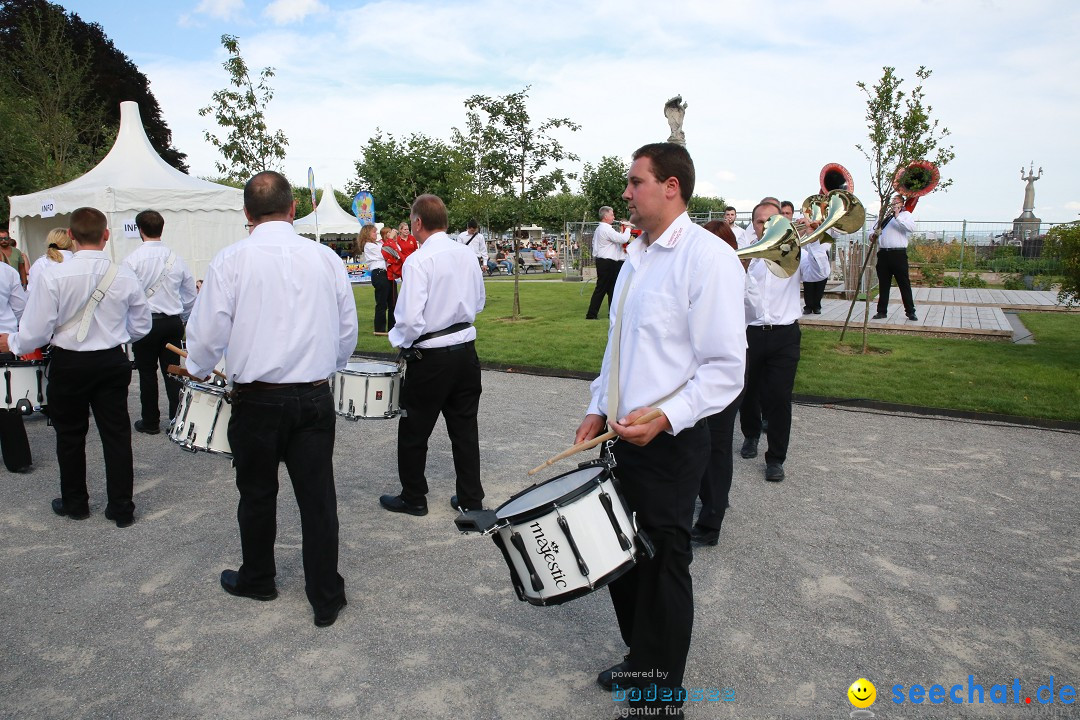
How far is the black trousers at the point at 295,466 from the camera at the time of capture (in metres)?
3.47

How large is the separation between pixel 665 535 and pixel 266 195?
8.15 feet

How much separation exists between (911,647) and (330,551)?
281 cm

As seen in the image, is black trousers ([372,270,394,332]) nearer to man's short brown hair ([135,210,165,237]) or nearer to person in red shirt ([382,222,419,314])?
person in red shirt ([382,222,419,314])

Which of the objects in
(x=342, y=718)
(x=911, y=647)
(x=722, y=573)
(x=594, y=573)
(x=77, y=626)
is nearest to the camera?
(x=594, y=573)

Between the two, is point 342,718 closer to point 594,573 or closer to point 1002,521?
point 594,573

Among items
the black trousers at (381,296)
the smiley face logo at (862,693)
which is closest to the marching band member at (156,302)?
the black trousers at (381,296)

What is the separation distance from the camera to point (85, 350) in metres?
4.71

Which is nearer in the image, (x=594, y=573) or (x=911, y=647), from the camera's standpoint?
(x=594, y=573)

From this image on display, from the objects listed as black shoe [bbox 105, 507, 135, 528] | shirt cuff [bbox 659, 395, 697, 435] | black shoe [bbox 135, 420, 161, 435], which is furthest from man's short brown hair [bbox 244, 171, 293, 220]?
black shoe [bbox 135, 420, 161, 435]

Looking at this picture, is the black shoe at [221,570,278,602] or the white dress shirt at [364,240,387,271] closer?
the black shoe at [221,570,278,602]

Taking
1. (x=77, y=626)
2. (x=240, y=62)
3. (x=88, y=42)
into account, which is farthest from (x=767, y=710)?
(x=88, y=42)

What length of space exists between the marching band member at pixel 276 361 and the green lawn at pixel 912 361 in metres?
6.28

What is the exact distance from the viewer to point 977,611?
3637 mm

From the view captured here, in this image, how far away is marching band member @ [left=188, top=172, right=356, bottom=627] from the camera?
3.39 meters
